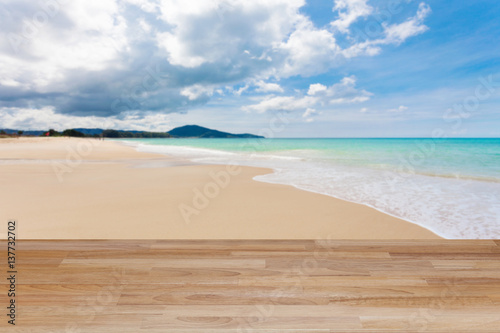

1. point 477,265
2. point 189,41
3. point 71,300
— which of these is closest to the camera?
point 71,300

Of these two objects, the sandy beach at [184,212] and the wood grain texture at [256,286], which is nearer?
the wood grain texture at [256,286]

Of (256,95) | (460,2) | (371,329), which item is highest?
(460,2)

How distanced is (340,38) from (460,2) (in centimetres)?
265

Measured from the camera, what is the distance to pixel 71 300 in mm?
1502

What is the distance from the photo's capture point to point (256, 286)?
164 cm

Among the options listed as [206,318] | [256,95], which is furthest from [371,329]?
[256,95]

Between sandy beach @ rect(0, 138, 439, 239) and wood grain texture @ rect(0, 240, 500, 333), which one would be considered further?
sandy beach @ rect(0, 138, 439, 239)

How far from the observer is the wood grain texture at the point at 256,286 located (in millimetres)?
1323

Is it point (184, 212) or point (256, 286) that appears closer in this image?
point (256, 286)

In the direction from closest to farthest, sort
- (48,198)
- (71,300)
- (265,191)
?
(71,300)
(48,198)
(265,191)

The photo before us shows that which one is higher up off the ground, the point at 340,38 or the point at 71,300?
the point at 340,38

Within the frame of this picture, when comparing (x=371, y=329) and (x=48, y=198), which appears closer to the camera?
(x=371, y=329)

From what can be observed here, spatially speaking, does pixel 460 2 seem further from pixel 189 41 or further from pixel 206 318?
pixel 206 318

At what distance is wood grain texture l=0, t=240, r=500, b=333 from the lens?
1.32 metres
